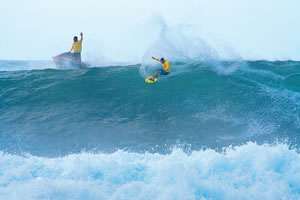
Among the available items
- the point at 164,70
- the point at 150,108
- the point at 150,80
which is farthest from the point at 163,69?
the point at 150,108

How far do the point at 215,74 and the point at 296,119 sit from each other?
4006mm

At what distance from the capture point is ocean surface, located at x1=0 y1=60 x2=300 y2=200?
4215mm

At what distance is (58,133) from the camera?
A: 7.45 meters

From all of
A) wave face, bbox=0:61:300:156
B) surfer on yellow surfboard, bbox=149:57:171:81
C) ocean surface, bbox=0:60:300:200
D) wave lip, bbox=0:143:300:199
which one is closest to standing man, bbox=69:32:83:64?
ocean surface, bbox=0:60:300:200

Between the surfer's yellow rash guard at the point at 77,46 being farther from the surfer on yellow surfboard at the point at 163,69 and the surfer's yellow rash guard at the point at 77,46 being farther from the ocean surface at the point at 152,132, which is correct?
the surfer on yellow surfboard at the point at 163,69

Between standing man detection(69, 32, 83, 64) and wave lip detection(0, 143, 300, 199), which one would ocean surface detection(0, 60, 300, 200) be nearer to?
wave lip detection(0, 143, 300, 199)

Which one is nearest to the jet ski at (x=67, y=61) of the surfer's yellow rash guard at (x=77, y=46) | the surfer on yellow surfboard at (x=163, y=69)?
the surfer's yellow rash guard at (x=77, y=46)

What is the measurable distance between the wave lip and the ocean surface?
0.06ft

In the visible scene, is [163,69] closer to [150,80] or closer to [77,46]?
[150,80]

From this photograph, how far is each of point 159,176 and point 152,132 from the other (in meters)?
2.89

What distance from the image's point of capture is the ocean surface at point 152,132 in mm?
4215

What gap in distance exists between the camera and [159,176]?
448cm

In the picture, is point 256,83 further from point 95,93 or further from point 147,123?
point 95,93

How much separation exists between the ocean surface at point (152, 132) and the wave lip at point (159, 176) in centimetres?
2
